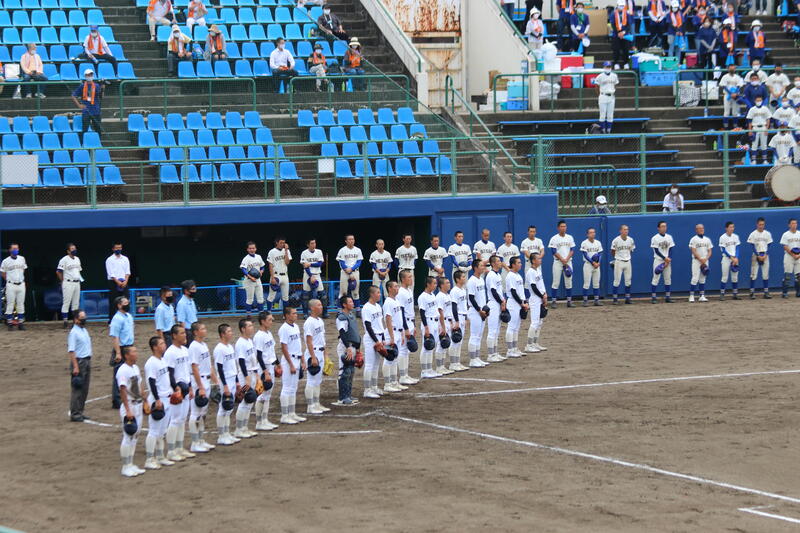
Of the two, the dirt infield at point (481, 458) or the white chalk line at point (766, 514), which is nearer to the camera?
the white chalk line at point (766, 514)

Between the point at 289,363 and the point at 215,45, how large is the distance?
1751 centimetres

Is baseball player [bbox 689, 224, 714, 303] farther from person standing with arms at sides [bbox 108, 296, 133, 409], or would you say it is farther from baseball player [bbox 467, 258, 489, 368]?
person standing with arms at sides [bbox 108, 296, 133, 409]

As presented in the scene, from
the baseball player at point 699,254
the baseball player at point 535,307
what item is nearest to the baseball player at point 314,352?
the baseball player at point 535,307

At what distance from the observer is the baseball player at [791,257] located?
97.2ft

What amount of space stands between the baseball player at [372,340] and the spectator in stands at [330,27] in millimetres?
16779

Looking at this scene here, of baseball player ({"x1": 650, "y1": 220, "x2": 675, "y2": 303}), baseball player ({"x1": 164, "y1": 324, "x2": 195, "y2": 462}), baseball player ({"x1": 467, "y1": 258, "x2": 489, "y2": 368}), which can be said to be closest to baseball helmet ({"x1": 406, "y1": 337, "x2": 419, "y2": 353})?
baseball player ({"x1": 467, "y1": 258, "x2": 489, "y2": 368})

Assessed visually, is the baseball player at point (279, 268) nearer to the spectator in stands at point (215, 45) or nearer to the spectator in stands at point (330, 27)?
the spectator in stands at point (215, 45)

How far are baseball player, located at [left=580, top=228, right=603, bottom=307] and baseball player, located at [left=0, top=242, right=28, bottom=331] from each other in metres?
12.2

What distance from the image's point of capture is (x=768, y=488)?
14172 mm

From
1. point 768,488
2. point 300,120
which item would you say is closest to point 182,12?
point 300,120

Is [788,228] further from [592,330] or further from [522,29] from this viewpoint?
[522,29]

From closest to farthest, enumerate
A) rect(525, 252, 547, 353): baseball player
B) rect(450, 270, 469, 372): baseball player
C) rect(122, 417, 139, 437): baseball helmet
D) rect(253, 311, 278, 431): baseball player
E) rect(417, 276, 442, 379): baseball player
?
rect(122, 417, 139, 437): baseball helmet, rect(253, 311, 278, 431): baseball player, rect(417, 276, 442, 379): baseball player, rect(450, 270, 469, 372): baseball player, rect(525, 252, 547, 353): baseball player

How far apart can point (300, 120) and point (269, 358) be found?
1492cm

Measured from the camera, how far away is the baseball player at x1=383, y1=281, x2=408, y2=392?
65.4 ft
